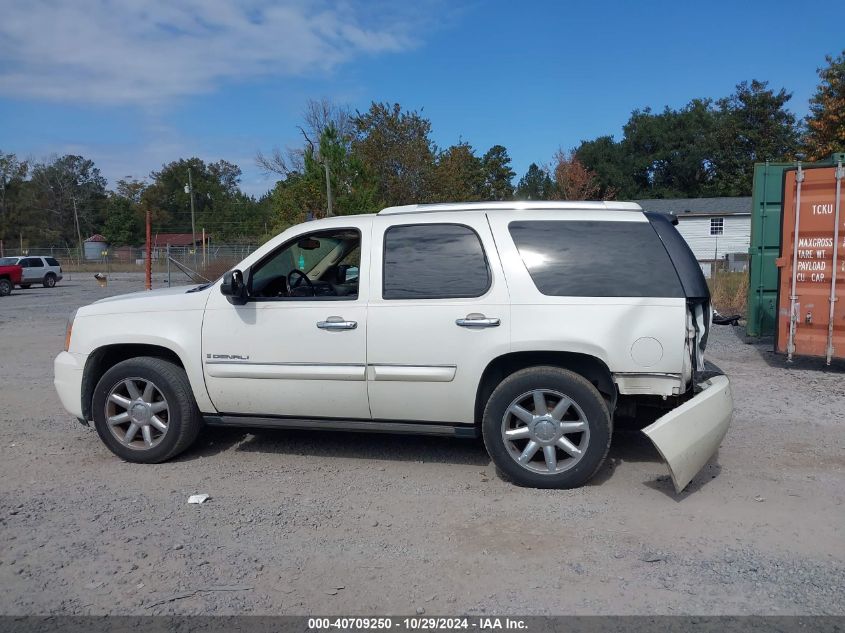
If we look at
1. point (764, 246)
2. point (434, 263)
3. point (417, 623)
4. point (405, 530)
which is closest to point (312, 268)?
point (434, 263)

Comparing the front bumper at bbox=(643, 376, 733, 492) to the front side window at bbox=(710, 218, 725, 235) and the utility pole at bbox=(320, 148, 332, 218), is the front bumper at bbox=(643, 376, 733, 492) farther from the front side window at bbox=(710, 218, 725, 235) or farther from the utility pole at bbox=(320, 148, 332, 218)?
the front side window at bbox=(710, 218, 725, 235)

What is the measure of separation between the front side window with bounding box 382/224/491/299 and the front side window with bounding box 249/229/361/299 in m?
0.33

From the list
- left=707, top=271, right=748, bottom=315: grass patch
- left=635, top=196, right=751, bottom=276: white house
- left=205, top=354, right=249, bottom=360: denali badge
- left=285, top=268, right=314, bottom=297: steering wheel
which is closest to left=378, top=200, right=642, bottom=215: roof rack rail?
left=285, top=268, right=314, bottom=297: steering wheel

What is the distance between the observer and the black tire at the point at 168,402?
5305 millimetres

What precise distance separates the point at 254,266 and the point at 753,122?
58.4m

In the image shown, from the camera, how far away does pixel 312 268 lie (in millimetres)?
6039

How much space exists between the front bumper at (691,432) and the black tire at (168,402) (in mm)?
3334

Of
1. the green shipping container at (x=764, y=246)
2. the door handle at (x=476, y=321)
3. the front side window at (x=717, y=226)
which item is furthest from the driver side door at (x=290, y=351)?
the front side window at (x=717, y=226)

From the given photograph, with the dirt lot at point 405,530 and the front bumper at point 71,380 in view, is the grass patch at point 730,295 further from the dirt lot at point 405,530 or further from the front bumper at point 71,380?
the front bumper at point 71,380

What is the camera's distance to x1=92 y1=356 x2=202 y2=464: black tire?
5305 millimetres

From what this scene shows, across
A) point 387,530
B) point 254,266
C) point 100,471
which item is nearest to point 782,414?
point 387,530

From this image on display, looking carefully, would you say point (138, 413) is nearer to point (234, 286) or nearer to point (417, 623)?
point (234, 286)

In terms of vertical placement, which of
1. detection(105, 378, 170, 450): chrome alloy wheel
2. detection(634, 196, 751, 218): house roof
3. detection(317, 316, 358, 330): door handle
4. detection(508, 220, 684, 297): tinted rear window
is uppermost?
detection(634, 196, 751, 218): house roof

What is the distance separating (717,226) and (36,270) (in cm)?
3718
